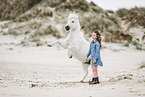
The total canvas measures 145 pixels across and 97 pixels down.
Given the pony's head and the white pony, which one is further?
the pony's head

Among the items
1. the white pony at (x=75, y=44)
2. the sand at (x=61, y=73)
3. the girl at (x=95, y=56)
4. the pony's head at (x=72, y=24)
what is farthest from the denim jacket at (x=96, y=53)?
the pony's head at (x=72, y=24)

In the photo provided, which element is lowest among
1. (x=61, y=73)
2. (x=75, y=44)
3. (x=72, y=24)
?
(x=61, y=73)

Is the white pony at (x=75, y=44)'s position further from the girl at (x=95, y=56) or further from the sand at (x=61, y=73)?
the sand at (x=61, y=73)

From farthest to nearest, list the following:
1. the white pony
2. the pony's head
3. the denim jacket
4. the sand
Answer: the pony's head, the white pony, the denim jacket, the sand

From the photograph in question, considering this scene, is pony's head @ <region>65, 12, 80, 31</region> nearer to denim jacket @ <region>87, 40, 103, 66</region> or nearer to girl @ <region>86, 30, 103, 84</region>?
girl @ <region>86, 30, 103, 84</region>

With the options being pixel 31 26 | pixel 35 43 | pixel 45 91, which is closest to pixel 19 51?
pixel 35 43

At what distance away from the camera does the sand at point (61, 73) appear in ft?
13.9

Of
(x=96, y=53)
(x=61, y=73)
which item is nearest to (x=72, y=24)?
(x=96, y=53)

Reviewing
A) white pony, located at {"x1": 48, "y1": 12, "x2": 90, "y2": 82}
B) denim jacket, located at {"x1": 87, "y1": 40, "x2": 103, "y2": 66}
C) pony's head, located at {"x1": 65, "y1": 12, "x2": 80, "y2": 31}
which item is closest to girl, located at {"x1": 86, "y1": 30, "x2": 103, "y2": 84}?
denim jacket, located at {"x1": 87, "y1": 40, "x2": 103, "y2": 66}

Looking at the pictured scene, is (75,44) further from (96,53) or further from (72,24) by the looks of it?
(96,53)

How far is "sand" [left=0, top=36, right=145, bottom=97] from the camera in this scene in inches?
167

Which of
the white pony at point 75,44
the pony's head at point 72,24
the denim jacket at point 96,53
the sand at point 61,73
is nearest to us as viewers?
the sand at point 61,73

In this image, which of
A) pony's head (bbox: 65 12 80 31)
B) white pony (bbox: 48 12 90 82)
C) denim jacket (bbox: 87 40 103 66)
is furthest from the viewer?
pony's head (bbox: 65 12 80 31)

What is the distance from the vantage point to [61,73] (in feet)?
25.9
